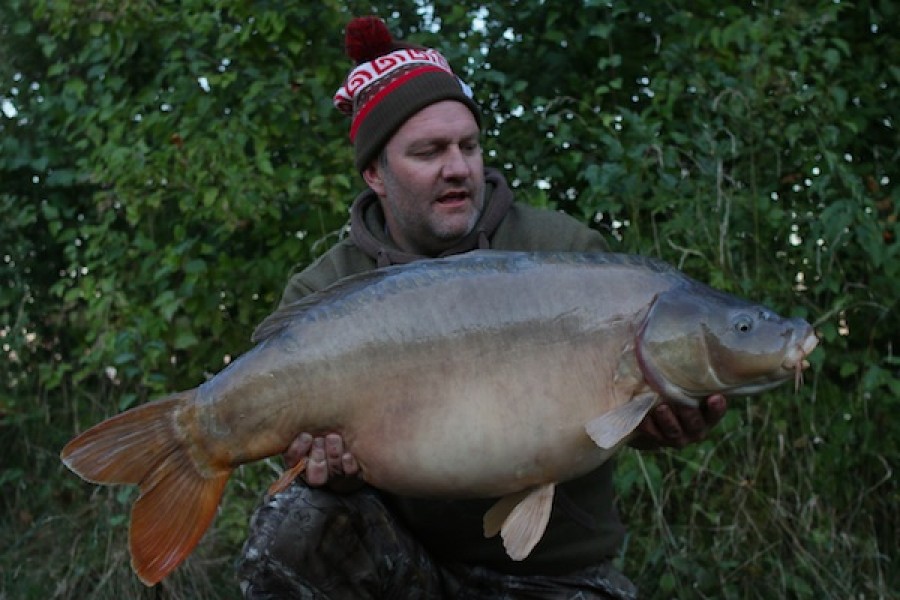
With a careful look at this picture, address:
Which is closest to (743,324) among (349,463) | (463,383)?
(463,383)

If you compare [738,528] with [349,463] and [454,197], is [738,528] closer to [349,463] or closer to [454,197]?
[454,197]

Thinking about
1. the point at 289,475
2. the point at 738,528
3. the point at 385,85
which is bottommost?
the point at 738,528

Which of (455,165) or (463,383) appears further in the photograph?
(455,165)

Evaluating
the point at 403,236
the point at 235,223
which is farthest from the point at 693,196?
the point at 235,223

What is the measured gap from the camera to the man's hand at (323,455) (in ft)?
5.91

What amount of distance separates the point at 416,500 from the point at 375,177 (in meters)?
0.67

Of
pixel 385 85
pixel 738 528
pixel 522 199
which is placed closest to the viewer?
pixel 385 85

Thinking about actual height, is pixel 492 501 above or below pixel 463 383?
below

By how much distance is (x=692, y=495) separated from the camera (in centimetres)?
287

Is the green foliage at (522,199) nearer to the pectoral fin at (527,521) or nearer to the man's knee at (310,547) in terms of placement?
the man's knee at (310,547)

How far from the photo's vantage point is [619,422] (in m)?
1.68

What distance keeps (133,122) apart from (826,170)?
78.1 inches

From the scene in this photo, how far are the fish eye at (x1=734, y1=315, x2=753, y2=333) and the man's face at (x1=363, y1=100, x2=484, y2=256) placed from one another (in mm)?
671

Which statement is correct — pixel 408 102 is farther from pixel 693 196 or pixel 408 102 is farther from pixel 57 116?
pixel 57 116
